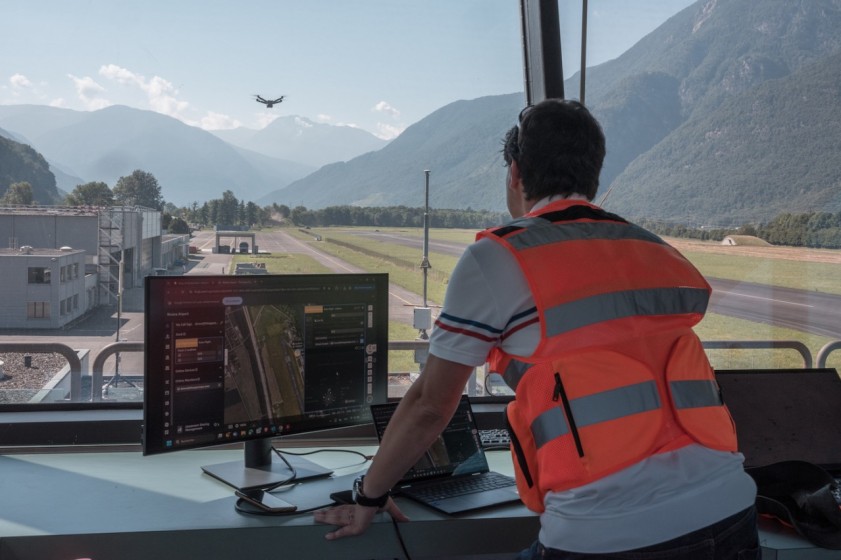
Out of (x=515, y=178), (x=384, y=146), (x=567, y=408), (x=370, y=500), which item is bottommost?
(x=370, y=500)

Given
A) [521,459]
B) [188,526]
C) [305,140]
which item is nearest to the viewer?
[521,459]

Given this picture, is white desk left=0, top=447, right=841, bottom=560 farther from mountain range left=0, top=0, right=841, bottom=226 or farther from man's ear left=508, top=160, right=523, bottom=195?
mountain range left=0, top=0, right=841, bottom=226

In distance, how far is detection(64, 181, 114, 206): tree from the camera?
9.23 ft

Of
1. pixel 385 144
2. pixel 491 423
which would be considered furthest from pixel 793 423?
pixel 385 144

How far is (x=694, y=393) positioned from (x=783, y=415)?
119 centimetres

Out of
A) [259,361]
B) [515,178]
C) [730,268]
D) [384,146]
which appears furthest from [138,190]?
[730,268]

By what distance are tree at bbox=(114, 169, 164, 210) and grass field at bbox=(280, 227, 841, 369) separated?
53cm

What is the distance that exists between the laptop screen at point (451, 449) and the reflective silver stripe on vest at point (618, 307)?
0.83 meters

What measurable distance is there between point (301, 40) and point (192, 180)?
2.24 ft

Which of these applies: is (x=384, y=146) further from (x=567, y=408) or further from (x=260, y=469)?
(x=567, y=408)

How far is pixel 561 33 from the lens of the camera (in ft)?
10.2

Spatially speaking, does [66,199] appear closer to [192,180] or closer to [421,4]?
[192,180]

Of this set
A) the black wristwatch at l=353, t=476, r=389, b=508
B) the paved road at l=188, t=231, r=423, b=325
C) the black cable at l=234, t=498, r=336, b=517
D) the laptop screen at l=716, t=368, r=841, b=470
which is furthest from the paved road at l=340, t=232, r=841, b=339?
the black wristwatch at l=353, t=476, r=389, b=508

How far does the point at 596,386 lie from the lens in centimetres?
139
